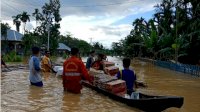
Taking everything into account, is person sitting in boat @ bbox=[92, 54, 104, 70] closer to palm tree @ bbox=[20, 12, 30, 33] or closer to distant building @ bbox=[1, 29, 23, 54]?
distant building @ bbox=[1, 29, 23, 54]

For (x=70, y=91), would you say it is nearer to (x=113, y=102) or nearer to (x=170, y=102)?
(x=113, y=102)

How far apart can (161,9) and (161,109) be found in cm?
5489

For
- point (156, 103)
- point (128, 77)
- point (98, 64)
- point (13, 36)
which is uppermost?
point (13, 36)

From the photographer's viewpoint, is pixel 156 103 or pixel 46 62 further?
pixel 46 62

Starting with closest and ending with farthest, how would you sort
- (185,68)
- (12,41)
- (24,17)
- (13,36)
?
1. (185,68)
2. (12,41)
3. (13,36)
4. (24,17)

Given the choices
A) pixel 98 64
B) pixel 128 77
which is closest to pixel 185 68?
pixel 98 64

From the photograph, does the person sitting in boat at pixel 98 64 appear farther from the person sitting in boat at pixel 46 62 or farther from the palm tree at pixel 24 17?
the palm tree at pixel 24 17

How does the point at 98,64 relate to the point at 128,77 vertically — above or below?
above

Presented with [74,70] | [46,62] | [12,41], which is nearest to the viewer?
[74,70]

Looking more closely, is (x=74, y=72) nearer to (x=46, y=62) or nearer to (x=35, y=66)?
(x=35, y=66)

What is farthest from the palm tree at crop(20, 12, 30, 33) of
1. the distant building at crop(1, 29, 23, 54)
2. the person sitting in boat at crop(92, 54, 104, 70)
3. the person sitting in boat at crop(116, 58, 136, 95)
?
the person sitting in boat at crop(116, 58, 136, 95)

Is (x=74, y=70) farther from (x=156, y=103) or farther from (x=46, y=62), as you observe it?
(x=46, y=62)

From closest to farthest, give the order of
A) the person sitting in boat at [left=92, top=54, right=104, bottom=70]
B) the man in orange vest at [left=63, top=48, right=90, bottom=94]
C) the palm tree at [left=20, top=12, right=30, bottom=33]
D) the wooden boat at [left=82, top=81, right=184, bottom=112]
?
the wooden boat at [left=82, top=81, right=184, bottom=112]
the man in orange vest at [left=63, top=48, right=90, bottom=94]
the person sitting in boat at [left=92, top=54, right=104, bottom=70]
the palm tree at [left=20, top=12, right=30, bottom=33]

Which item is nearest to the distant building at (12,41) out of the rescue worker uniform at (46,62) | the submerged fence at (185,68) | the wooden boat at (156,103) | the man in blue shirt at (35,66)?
the submerged fence at (185,68)
